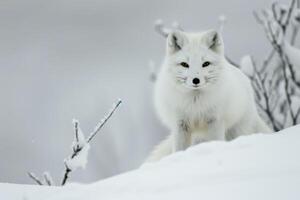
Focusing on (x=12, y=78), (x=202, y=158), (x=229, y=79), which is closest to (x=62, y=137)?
(x=12, y=78)

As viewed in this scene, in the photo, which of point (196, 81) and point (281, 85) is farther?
point (281, 85)

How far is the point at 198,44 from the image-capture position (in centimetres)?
580

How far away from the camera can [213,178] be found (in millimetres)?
3516

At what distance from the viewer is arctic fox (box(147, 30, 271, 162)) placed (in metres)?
5.64

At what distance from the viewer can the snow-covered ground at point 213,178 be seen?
3.33m

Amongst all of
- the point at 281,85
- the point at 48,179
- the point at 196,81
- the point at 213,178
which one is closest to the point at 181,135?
the point at 196,81

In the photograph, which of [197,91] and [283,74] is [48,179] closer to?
[197,91]

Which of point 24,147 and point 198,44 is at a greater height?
point 198,44

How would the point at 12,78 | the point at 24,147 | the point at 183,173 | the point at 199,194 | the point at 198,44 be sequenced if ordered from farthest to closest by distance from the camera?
the point at 12,78, the point at 24,147, the point at 198,44, the point at 183,173, the point at 199,194

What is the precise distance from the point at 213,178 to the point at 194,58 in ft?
7.28

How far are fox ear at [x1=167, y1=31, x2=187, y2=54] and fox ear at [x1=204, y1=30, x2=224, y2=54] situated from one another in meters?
0.20

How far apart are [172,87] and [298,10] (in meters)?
3.65

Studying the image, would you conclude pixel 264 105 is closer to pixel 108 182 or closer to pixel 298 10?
pixel 298 10

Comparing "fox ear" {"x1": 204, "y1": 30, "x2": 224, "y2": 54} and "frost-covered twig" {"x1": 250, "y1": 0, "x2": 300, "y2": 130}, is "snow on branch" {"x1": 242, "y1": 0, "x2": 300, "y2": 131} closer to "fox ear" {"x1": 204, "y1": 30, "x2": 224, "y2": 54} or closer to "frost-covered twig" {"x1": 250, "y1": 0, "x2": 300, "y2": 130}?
"frost-covered twig" {"x1": 250, "y1": 0, "x2": 300, "y2": 130}
